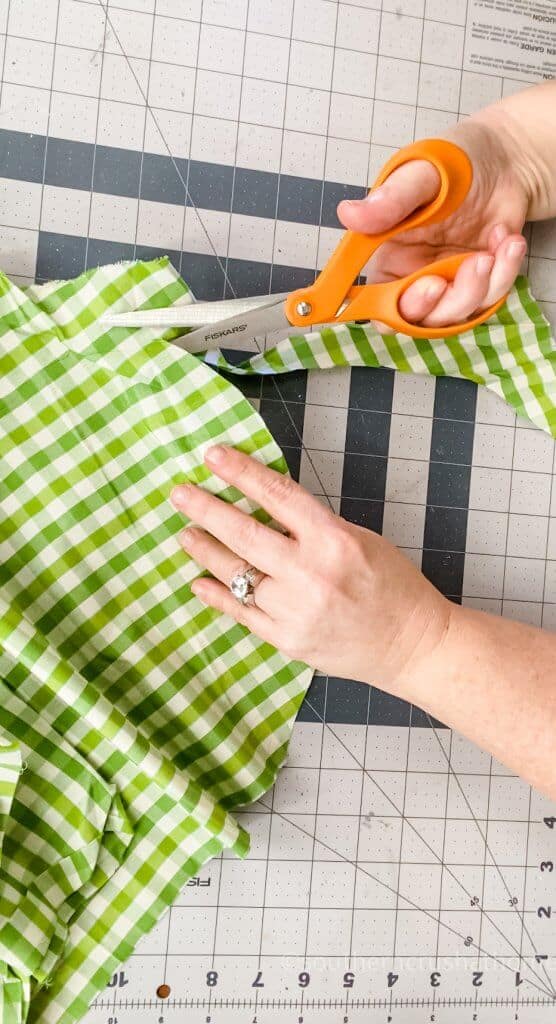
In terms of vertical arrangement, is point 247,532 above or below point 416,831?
above

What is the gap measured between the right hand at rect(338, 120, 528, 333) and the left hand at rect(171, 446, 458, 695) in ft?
0.74

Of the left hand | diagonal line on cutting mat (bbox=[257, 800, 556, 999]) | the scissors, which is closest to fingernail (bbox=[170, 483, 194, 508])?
the left hand

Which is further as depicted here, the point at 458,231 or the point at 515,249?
the point at 458,231

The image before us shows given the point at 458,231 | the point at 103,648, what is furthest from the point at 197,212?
the point at 103,648

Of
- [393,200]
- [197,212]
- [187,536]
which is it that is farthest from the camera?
[197,212]

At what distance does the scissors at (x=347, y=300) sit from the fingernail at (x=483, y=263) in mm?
24

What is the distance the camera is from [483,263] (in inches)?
31.8

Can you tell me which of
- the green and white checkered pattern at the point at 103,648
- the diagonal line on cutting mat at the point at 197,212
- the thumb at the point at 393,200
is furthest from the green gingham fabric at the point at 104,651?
the thumb at the point at 393,200

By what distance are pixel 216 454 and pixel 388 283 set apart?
0.25 m

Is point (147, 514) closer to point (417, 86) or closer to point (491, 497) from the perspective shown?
point (491, 497)

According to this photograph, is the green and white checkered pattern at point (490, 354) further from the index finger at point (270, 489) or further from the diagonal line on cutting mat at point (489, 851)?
the diagonal line on cutting mat at point (489, 851)

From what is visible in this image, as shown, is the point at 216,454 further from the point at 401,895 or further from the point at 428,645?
the point at 401,895

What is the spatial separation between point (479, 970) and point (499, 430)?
0.67 metres

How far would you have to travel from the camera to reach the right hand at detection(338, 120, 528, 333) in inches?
30.9
